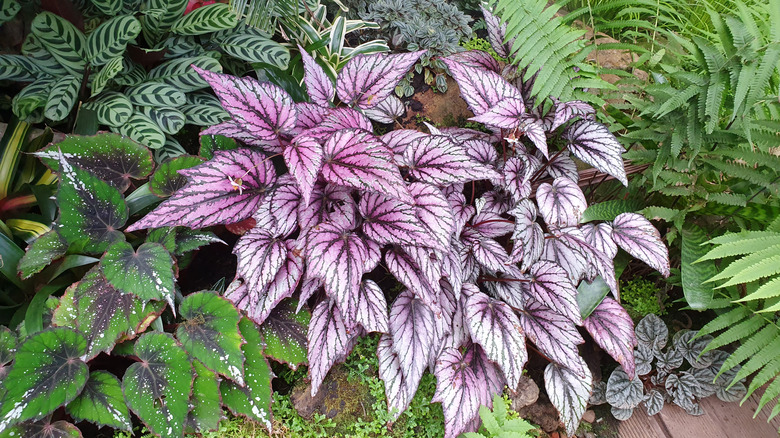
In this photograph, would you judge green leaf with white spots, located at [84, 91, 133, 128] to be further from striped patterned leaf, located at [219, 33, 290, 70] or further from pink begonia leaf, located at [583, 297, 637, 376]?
pink begonia leaf, located at [583, 297, 637, 376]

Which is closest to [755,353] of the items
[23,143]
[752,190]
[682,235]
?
[682,235]

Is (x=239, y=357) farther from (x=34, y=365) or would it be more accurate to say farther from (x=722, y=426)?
→ (x=722, y=426)

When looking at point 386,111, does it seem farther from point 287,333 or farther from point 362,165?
point 287,333

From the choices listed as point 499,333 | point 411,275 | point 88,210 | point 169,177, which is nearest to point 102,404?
point 88,210

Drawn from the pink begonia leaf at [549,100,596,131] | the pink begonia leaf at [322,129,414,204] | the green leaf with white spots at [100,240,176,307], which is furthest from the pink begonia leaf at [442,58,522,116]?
the green leaf with white spots at [100,240,176,307]

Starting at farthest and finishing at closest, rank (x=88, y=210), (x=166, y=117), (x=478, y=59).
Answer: (x=478, y=59) → (x=166, y=117) → (x=88, y=210)

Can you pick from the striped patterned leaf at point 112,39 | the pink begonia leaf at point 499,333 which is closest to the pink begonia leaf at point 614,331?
the pink begonia leaf at point 499,333
